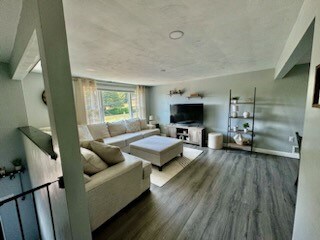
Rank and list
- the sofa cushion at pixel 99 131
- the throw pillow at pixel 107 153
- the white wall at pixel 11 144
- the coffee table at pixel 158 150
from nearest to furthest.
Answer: the throw pillow at pixel 107 153, the white wall at pixel 11 144, the coffee table at pixel 158 150, the sofa cushion at pixel 99 131

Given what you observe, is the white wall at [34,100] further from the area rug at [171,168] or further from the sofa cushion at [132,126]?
the area rug at [171,168]

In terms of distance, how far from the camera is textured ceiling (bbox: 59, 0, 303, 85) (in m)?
1.12

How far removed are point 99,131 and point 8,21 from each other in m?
3.02

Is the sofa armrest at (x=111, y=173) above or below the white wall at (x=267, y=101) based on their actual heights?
below

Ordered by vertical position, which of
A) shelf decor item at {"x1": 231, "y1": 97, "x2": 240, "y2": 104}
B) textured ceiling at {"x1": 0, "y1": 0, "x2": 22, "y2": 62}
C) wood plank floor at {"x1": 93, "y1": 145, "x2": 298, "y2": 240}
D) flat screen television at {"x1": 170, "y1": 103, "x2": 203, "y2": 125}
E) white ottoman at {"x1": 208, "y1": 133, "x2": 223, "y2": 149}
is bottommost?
wood plank floor at {"x1": 93, "y1": 145, "x2": 298, "y2": 240}

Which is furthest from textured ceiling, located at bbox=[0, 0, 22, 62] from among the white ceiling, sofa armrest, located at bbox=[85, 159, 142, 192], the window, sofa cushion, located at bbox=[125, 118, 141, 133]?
sofa cushion, located at bbox=[125, 118, 141, 133]

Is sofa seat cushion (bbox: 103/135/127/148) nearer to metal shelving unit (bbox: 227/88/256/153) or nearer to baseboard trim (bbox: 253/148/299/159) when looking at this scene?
metal shelving unit (bbox: 227/88/256/153)

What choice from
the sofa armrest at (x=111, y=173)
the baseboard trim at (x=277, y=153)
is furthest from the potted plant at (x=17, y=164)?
the baseboard trim at (x=277, y=153)

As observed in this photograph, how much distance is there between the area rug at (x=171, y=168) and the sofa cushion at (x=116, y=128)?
76.8 inches

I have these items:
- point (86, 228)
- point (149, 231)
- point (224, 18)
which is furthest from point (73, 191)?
point (224, 18)

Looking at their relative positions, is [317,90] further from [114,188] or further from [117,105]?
[117,105]

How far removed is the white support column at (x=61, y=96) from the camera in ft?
2.45

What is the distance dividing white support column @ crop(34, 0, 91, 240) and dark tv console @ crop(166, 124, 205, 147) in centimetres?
387

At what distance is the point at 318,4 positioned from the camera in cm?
83
